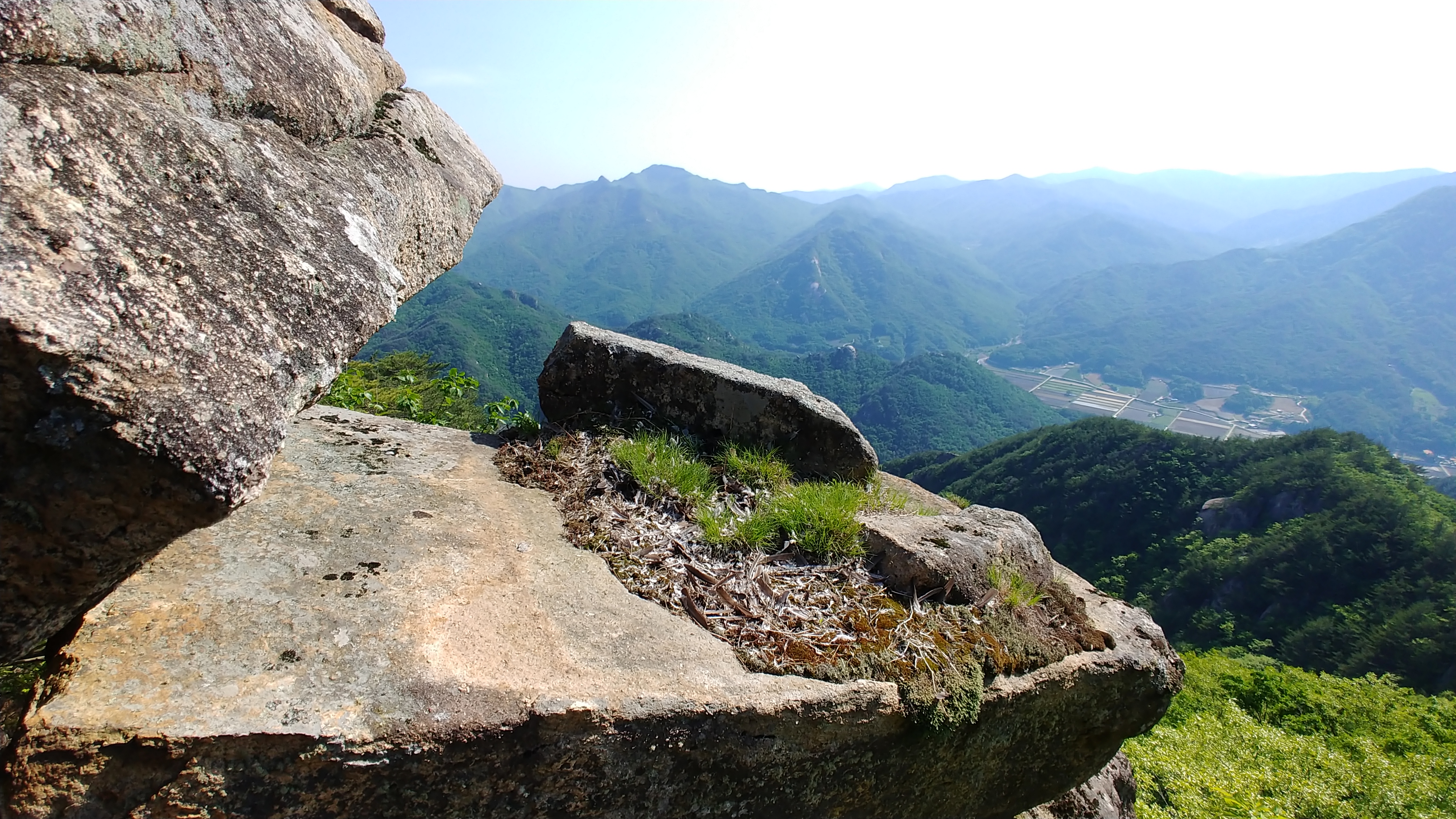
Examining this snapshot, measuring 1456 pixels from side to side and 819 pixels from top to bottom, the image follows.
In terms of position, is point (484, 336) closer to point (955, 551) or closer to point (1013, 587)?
point (955, 551)

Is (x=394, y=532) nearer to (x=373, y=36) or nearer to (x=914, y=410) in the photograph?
(x=373, y=36)

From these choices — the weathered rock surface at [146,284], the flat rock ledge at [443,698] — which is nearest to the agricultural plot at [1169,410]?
the flat rock ledge at [443,698]

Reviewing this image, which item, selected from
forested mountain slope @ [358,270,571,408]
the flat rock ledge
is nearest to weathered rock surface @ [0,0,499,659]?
the flat rock ledge

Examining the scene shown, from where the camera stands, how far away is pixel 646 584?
15.9 ft

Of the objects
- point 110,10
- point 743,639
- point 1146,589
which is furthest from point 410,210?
point 1146,589

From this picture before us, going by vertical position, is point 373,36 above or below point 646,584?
above

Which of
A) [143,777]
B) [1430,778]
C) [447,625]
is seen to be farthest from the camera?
[1430,778]

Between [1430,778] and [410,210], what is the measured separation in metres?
21.9

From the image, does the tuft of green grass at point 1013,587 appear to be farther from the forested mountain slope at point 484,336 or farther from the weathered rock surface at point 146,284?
the forested mountain slope at point 484,336

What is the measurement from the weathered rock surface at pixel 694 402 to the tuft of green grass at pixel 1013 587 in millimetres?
1898

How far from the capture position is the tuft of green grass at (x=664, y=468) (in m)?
6.00

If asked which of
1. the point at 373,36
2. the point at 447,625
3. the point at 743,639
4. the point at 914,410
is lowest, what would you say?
the point at 914,410

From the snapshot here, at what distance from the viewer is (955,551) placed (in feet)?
18.2

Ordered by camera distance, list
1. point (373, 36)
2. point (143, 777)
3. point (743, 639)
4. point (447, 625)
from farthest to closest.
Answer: point (373, 36) < point (743, 639) < point (447, 625) < point (143, 777)
